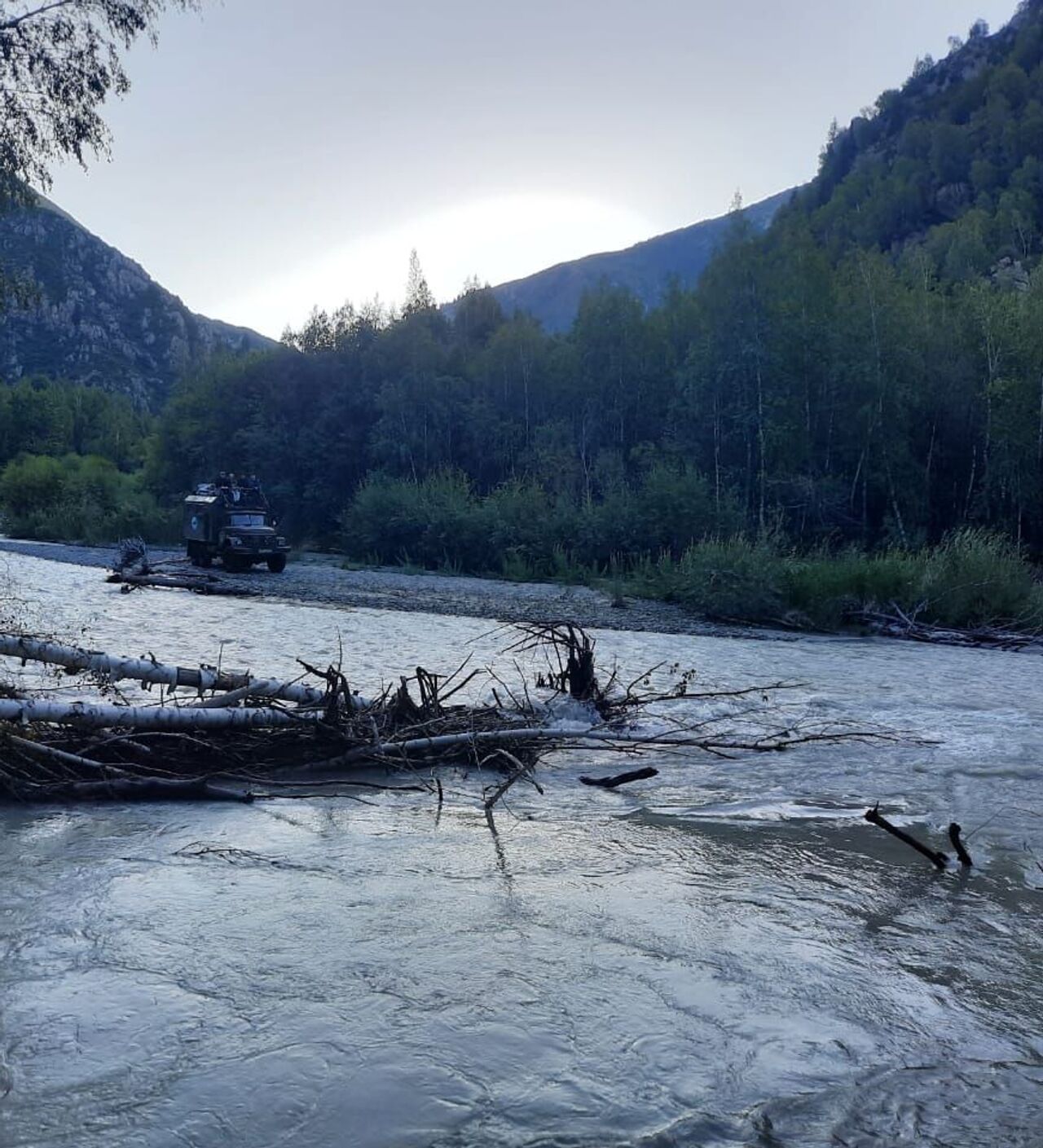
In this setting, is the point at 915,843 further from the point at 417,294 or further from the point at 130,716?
the point at 417,294

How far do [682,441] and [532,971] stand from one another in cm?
3163

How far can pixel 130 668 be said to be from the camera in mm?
7258

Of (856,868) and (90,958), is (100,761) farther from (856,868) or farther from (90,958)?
(856,868)

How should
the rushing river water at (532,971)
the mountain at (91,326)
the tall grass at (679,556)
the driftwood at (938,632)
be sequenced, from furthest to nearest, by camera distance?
the mountain at (91,326) < the tall grass at (679,556) < the driftwood at (938,632) < the rushing river water at (532,971)

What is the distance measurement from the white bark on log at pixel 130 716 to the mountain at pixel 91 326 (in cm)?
10458

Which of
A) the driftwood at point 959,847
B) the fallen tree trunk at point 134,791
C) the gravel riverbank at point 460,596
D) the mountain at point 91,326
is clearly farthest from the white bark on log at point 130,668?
the mountain at point 91,326

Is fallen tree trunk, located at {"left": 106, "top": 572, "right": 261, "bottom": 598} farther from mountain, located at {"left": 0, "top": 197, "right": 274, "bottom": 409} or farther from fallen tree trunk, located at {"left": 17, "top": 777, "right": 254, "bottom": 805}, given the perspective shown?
mountain, located at {"left": 0, "top": 197, "right": 274, "bottom": 409}

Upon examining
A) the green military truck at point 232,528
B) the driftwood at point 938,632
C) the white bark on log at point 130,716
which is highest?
the green military truck at point 232,528

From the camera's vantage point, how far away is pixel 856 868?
5.78 m

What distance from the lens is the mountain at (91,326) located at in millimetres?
112375

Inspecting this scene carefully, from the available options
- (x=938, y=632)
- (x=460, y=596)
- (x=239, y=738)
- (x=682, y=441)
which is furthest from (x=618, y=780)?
(x=682, y=441)

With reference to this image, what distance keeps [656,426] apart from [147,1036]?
37.9 m

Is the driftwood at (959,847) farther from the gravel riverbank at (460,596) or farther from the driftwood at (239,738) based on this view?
the gravel riverbank at (460,596)

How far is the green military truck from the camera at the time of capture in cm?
2933
